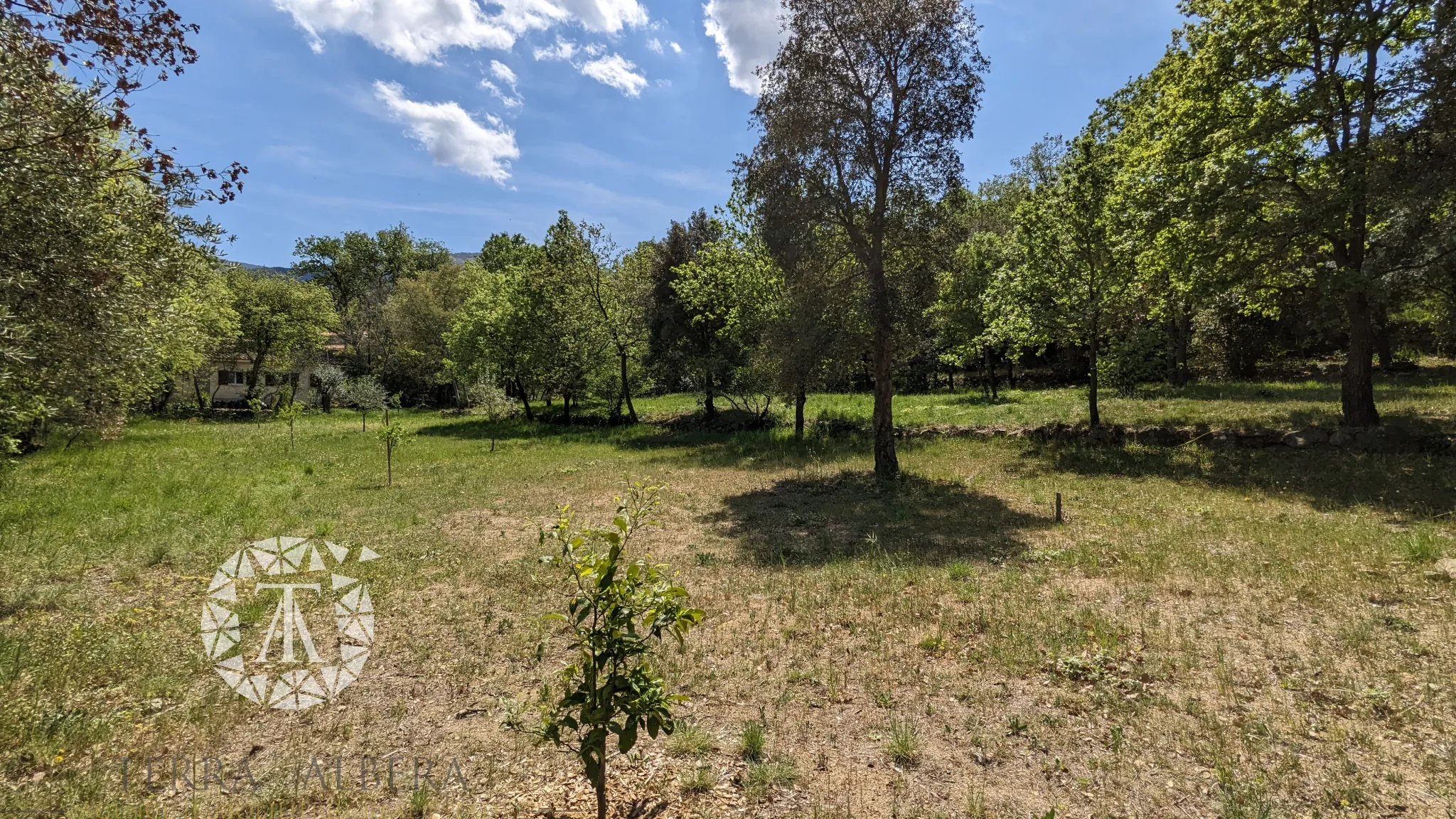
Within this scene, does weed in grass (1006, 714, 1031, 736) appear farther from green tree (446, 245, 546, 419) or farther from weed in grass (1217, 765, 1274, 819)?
green tree (446, 245, 546, 419)

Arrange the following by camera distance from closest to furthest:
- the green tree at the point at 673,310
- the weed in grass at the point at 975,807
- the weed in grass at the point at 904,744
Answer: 1. the weed in grass at the point at 975,807
2. the weed in grass at the point at 904,744
3. the green tree at the point at 673,310

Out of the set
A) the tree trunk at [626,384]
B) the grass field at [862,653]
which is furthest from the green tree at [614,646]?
the tree trunk at [626,384]

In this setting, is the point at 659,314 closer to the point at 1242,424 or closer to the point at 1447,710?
the point at 1242,424

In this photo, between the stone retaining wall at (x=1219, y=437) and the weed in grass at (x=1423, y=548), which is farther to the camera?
the stone retaining wall at (x=1219, y=437)

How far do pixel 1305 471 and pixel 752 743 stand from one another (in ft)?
51.4

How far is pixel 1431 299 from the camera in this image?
54.2ft

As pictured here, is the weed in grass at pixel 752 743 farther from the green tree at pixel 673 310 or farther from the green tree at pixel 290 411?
the green tree at pixel 290 411

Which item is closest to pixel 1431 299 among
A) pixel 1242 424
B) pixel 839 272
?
pixel 1242 424

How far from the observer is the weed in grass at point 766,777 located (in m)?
4.16

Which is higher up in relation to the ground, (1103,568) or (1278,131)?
(1278,131)

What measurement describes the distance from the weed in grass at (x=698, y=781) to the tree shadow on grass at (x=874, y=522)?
5.37 metres

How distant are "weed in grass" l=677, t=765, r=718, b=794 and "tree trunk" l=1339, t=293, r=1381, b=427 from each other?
18.6m

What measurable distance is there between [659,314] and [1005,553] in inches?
955

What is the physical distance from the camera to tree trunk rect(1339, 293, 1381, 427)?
45.0 feet
